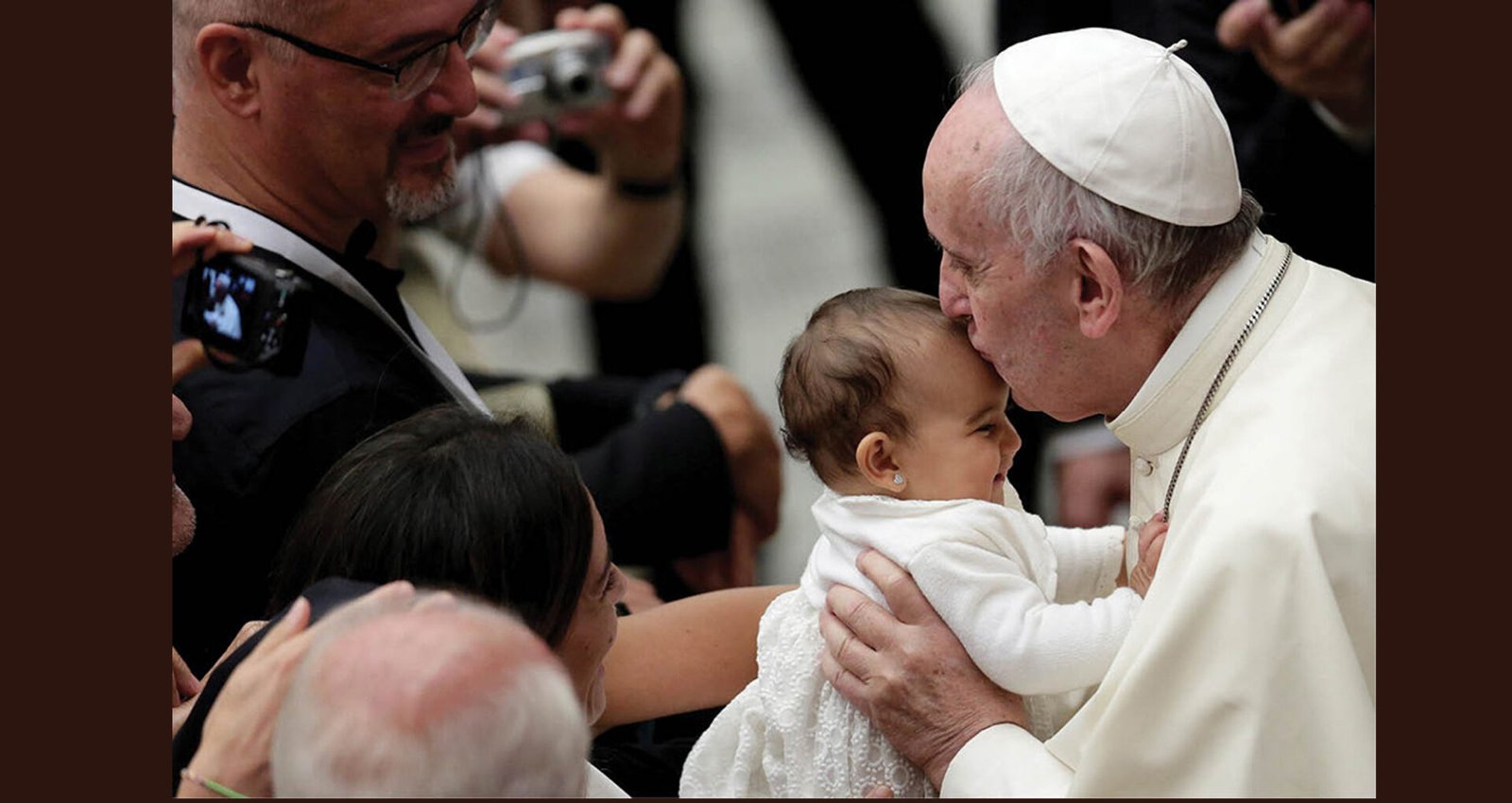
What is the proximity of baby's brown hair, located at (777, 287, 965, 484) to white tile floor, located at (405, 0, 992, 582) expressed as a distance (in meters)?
3.72

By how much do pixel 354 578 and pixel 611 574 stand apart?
15.7 inches

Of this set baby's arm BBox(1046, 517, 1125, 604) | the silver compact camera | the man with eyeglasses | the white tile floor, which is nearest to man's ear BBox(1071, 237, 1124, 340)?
baby's arm BBox(1046, 517, 1125, 604)

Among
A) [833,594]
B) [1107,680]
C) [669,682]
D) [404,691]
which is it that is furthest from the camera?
[669,682]

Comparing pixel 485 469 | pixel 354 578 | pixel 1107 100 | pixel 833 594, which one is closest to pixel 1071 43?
pixel 1107 100

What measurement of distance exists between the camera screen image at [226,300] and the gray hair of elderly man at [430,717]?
1.32 metres

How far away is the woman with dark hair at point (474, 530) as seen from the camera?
9.06 ft

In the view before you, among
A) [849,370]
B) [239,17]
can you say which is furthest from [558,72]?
[849,370]

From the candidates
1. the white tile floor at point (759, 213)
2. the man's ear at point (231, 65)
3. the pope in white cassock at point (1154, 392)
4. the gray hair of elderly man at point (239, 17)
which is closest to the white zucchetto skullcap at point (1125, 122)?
the pope in white cassock at point (1154, 392)

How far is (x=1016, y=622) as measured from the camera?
Answer: 2998 mm

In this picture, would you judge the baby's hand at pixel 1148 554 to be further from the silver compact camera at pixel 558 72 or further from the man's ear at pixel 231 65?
the silver compact camera at pixel 558 72

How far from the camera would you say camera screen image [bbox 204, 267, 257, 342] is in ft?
11.4

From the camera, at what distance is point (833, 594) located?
10.5 feet

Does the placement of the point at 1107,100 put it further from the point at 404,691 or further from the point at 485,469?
the point at 404,691

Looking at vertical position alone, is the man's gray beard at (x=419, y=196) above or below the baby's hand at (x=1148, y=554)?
above
